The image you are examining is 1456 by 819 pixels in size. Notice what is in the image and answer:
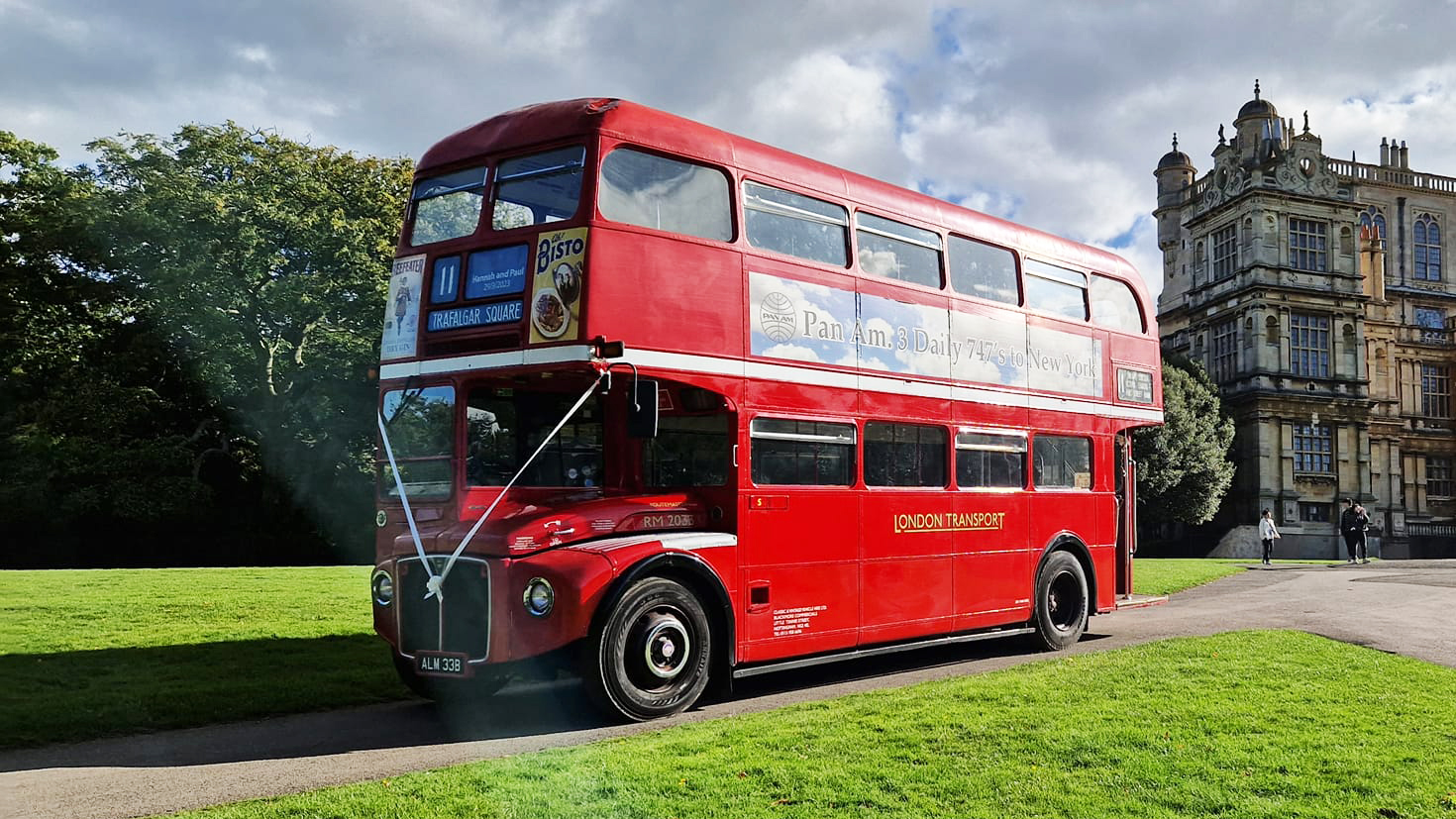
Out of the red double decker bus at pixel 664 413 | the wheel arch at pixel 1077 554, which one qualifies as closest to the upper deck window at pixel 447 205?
the red double decker bus at pixel 664 413

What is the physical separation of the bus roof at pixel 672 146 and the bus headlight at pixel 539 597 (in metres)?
3.70

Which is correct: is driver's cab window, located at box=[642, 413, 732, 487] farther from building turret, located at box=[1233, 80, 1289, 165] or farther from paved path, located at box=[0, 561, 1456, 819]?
building turret, located at box=[1233, 80, 1289, 165]

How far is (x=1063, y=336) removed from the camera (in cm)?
1525

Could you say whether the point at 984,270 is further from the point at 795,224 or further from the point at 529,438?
the point at 529,438

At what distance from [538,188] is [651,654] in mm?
4021

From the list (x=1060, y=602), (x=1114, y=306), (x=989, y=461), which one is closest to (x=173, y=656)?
(x=989, y=461)

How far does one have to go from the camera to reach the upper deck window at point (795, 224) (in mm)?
11258

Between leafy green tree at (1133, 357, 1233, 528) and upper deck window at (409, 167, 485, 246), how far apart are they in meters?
39.9

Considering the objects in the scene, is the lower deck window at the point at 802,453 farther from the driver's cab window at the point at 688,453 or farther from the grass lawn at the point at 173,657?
the grass lawn at the point at 173,657

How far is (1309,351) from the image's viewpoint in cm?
5509

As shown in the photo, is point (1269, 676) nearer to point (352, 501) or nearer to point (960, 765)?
point (960, 765)

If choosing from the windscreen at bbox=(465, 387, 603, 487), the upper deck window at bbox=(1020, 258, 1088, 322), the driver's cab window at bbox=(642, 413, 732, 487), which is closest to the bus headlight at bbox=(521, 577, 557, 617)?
the windscreen at bbox=(465, 387, 603, 487)

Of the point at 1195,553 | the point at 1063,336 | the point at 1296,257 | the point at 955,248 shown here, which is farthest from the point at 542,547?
the point at 1296,257

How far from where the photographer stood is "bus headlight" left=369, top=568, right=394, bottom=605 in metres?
10.5
